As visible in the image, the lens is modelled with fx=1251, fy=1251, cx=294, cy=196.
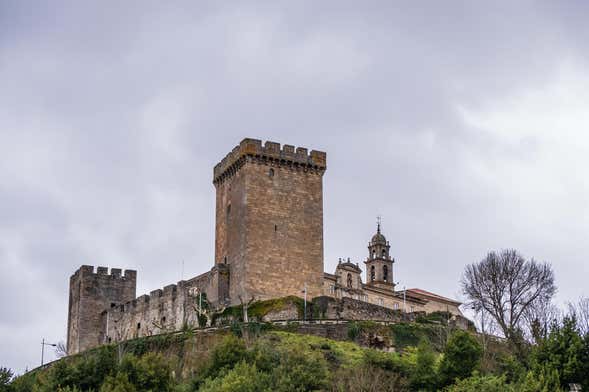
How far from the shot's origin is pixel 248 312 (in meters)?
63.2

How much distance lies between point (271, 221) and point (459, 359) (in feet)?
55.8

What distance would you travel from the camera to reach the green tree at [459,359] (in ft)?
169

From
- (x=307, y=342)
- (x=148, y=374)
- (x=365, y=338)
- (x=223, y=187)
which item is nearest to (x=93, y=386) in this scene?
(x=148, y=374)

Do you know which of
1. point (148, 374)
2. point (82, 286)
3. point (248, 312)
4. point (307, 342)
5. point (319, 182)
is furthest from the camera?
point (82, 286)

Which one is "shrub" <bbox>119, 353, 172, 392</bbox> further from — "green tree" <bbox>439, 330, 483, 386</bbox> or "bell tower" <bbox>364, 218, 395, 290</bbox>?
"bell tower" <bbox>364, 218, 395, 290</bbox>

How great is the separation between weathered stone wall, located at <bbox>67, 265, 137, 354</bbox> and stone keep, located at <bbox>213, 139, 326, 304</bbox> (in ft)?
31.9

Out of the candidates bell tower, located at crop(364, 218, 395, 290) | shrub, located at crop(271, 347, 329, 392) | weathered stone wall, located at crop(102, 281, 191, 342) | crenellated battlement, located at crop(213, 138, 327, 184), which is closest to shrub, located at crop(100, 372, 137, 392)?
shrub, located at crop(271, 347, 329, 392)

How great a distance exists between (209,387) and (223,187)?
→ 2227cm

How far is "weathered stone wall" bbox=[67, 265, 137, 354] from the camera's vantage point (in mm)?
74938

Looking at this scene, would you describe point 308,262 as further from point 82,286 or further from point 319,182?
point 82,286

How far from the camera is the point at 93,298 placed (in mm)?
75688

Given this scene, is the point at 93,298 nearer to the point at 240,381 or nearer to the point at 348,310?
the point at 348,310

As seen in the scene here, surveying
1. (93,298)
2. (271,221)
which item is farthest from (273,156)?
(93,298)

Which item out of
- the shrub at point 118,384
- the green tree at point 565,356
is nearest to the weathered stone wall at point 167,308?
the shrub at point 118,384
